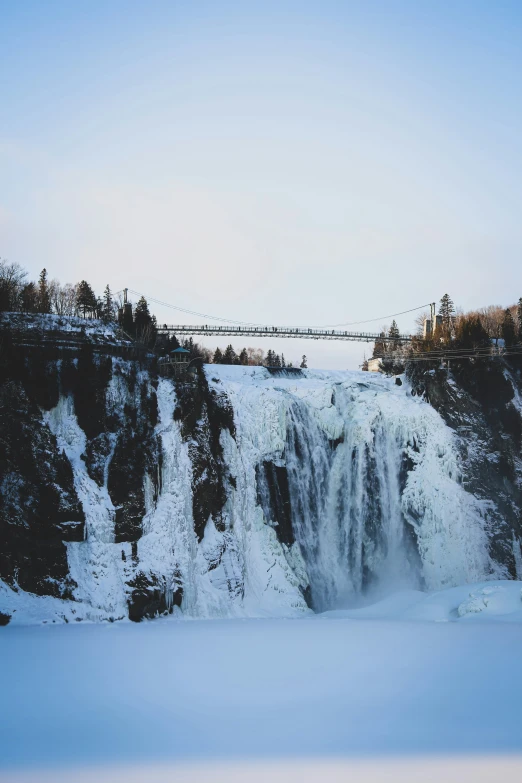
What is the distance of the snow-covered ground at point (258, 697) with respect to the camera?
14094 mm

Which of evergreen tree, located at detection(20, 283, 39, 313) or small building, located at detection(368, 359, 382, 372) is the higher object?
evergreen tree, located at detection(20, 283, 39, 313)

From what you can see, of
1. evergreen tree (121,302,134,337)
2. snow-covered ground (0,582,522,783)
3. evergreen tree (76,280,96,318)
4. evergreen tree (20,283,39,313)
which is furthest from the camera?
evergreen tree (76,280,96,318)

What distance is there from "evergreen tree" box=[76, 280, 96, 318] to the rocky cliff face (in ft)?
48.8

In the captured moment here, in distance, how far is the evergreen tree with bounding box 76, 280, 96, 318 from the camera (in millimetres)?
51281

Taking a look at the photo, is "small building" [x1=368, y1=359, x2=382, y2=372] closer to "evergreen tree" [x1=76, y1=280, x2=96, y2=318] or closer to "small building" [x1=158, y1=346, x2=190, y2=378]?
"small building" [x1=158, y1=346, x2=190, y2=378]

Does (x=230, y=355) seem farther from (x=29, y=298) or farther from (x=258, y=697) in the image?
(x=258, y=697)

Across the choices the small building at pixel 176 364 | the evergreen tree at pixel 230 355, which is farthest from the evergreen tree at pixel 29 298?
the evergreen tree at pixel 230 355

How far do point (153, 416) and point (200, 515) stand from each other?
5.32 metres

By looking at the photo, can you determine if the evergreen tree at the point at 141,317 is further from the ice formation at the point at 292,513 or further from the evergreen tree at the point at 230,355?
the evergreen tree at the point at 230,355

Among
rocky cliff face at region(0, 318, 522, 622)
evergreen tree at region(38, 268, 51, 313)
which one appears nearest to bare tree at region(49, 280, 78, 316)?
evergreen tree at region(38, 268, 51, 313)

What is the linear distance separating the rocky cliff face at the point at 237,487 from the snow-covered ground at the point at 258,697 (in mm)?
3599

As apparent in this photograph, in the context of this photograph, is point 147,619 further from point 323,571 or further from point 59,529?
point 323,571

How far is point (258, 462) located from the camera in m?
35.0

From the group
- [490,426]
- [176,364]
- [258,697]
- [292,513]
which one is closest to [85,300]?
[176,364]
